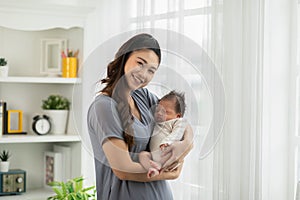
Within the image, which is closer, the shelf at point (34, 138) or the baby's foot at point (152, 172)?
the baby's foot at point (152, 172)

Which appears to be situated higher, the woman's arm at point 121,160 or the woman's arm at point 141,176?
the woman's arm at point 121,160

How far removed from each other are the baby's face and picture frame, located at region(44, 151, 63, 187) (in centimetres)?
170

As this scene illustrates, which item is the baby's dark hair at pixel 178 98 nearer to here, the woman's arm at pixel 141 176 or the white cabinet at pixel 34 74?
the woman's arm at pixel 141 176

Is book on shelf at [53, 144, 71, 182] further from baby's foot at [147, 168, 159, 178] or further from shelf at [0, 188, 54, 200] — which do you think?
baby's foot at [147, 168, 159, 178]

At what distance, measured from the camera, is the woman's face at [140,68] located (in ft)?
6.34

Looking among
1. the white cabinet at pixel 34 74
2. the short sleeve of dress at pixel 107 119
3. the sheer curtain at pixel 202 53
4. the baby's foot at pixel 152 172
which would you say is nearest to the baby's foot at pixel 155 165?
the baby's foot at pixel 152 172

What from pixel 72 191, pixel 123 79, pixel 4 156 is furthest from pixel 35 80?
pixel 123 79

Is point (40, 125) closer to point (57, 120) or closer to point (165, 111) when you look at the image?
point (57, 120)

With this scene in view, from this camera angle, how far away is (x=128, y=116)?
192 cm

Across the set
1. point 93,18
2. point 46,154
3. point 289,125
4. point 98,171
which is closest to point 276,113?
point 289,125

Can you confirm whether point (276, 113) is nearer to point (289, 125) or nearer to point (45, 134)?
point (289, 125)

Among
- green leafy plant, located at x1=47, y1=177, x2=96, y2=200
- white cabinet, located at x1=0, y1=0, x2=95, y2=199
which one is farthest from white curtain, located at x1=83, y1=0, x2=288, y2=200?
white cabinet, located at x1=0, y1=0, x2=95, y2=199

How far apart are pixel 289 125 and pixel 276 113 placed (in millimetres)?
107

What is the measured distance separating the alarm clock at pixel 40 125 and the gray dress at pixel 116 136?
1.46m
